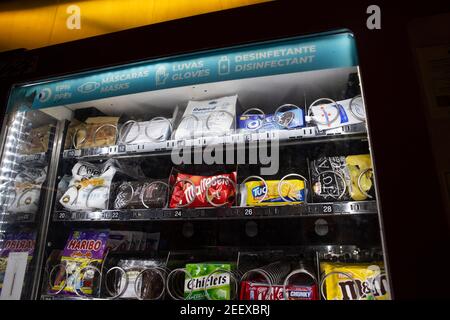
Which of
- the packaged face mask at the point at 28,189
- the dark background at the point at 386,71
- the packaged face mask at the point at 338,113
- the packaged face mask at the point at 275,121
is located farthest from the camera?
the packaged face mask at the point at 28,189

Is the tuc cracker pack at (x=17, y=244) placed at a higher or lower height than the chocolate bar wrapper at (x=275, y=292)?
higher

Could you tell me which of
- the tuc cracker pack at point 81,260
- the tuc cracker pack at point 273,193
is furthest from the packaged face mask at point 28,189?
the tuc cracker pack at point 273,193

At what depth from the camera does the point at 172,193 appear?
1351 mm

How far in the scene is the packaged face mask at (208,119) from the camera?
4.32 ft

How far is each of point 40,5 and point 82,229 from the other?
40.6 inches

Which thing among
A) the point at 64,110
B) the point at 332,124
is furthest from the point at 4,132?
the point at 332,124

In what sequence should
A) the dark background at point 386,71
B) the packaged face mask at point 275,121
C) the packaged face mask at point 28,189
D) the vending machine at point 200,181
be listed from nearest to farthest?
the dark background at point 386,71 → the vending machine at point 200,181 → the packaged face mask at point 275,121 → the packaged face mask at point 28,189

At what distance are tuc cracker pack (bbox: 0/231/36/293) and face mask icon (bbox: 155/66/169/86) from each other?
2.92 ft

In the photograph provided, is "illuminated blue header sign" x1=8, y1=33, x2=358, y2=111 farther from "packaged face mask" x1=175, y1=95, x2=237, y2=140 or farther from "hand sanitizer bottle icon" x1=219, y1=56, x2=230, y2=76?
"packaged face mask" x1=175, y1=95, x2=237, y2=140

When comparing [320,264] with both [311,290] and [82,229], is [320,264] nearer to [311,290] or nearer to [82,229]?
[311,290]

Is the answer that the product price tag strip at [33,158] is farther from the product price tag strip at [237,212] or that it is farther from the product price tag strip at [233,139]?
the product price tag strip at [237,212]

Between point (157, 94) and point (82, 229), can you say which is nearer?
point (157, 94)

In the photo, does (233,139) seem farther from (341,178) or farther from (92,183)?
(92,183)

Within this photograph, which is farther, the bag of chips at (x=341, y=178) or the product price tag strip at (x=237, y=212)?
the bag of chips at (x=341, y=178)
